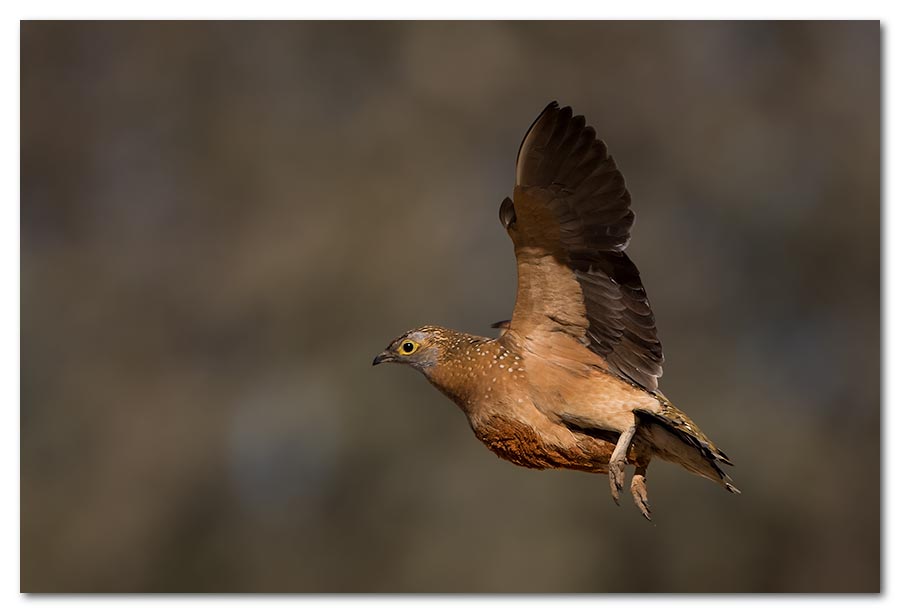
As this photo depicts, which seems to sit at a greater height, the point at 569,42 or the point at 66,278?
the point at 569,42

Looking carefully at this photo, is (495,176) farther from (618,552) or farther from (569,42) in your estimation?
(618,552)

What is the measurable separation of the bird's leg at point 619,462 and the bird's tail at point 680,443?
0.22 feet

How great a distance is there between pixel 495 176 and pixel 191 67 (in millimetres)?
2537

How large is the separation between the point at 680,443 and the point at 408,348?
827 mm

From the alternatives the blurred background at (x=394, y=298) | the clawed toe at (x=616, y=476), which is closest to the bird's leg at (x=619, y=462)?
the clawed toe at (x=616, y=476)

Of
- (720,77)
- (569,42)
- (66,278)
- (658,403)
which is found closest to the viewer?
(658,403)

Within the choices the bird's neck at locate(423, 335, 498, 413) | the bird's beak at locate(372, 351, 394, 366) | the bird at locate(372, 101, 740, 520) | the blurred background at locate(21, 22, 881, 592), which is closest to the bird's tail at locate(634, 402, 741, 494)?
the bird at locate(372, 101, 740, 520)

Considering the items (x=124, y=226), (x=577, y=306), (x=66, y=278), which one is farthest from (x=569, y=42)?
(x=577, y=306)

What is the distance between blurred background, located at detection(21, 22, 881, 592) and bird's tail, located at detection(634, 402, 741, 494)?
4589 millimetres

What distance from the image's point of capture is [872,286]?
27.5 feet

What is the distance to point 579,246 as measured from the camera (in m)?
3.32

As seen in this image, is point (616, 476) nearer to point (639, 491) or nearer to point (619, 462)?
point (619, 462)

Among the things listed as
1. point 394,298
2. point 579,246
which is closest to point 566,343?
point 579,246

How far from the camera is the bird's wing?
3.25 metres
